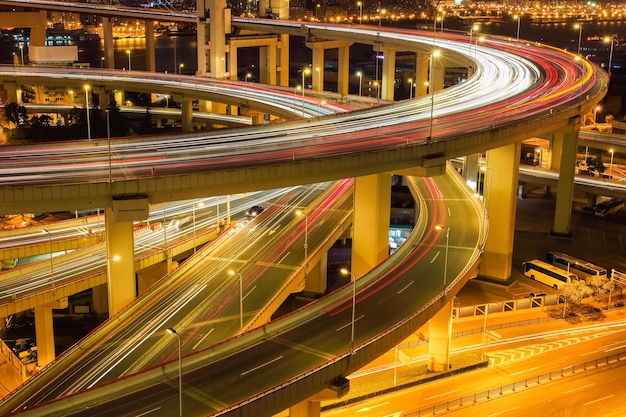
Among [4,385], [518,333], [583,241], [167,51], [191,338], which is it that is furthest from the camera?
[167,51]

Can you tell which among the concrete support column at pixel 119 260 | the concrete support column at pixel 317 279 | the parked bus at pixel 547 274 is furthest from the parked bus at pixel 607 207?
the concrete support column at pixel 119 260

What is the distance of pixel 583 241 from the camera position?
188 ft

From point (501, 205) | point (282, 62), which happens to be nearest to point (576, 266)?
point (501, 205)

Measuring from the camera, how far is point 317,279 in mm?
51156

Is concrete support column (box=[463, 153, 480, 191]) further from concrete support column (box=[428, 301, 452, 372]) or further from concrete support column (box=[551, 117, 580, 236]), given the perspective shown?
concrete support column (box=[428, 301, 452, 372])

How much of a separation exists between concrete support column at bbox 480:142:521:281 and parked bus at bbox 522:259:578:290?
143 cm

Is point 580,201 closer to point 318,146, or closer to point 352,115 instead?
point 352,115

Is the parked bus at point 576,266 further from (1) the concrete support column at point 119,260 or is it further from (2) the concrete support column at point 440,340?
(1) the concrete support column at point 119,260

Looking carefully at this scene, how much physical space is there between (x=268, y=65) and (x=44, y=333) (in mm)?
64787

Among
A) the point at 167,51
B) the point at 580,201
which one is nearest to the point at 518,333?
the point at 580,201

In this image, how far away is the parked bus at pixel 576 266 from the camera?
49216 mm

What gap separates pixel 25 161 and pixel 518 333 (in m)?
25.3

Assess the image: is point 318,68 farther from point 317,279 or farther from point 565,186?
point 317,279

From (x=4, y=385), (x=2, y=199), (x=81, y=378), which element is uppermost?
(x=2, y=199)
